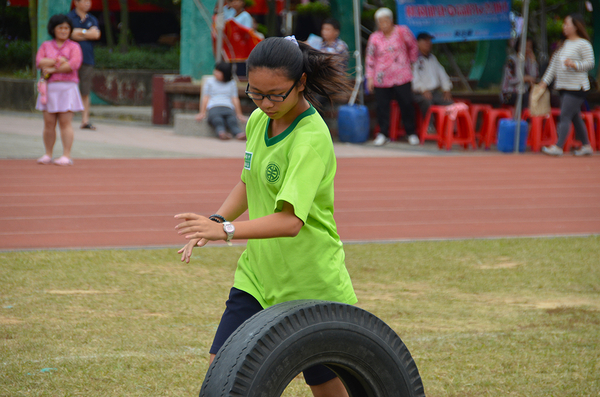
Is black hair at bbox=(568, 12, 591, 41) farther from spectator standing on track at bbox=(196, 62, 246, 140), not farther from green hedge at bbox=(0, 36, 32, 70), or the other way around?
green hedge at bbox=(0, 36, 32, 70)

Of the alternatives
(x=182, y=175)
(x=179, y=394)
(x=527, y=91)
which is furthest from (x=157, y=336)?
(x=527, y=91)

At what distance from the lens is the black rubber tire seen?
228cm

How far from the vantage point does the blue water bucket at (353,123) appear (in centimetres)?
1284

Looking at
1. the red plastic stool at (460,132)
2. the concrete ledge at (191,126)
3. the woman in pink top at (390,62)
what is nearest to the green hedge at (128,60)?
the concrete ledge at (191,126)

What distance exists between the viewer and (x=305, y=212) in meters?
2.40

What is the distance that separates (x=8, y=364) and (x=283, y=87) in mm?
2053

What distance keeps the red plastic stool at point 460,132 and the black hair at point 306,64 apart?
990 centimetres

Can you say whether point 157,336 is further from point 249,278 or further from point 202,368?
point 249,278

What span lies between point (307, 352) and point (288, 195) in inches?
19.2

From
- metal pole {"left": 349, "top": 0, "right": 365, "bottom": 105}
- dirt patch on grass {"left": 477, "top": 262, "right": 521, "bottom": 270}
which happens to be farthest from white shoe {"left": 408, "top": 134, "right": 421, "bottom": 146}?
dirt patch on grass {"left": 477, "top": 262, "right": 521, "bottom": 270}

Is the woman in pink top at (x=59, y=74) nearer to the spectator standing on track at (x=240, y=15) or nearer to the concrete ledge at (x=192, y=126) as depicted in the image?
the concrete ledge at (x=192, y=126)

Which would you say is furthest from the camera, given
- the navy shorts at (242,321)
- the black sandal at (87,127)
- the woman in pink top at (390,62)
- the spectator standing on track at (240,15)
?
the spectator standing on track at (240,15)

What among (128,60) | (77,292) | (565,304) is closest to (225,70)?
(128,60)

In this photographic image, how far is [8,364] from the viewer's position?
11.7 feet
